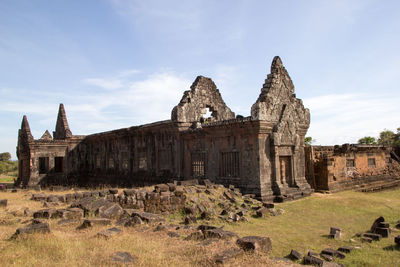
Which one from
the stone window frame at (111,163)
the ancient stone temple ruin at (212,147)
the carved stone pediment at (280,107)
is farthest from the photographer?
the stone window frame at (111,163)

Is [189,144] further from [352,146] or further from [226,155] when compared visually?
[352,146]

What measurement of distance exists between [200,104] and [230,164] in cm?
492

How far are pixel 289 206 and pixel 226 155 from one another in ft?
11.7

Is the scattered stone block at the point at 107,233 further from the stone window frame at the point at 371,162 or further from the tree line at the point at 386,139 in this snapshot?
the tree line at the point at 386,139

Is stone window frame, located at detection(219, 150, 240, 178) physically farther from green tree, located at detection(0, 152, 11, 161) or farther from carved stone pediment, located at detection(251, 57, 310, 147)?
green tree, located at detection(0, 152, 11, 161)

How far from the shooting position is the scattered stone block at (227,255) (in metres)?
4.96

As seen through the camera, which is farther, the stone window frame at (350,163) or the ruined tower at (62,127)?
the ruined tower at (62,127)

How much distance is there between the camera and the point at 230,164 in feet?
46.9

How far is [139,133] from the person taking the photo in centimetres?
1939

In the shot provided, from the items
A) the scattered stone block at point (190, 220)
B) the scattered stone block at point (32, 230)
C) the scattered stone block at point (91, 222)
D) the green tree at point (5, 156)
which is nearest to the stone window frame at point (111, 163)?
the scattered stone block at point (190, 220)

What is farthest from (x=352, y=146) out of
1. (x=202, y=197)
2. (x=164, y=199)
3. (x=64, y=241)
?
(x=64, y=241)

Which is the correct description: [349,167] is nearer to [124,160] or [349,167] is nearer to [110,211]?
[124,160]

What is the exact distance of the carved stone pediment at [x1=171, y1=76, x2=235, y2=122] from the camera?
54.4 ft

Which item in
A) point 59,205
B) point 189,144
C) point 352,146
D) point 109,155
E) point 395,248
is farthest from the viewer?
point 109,155
